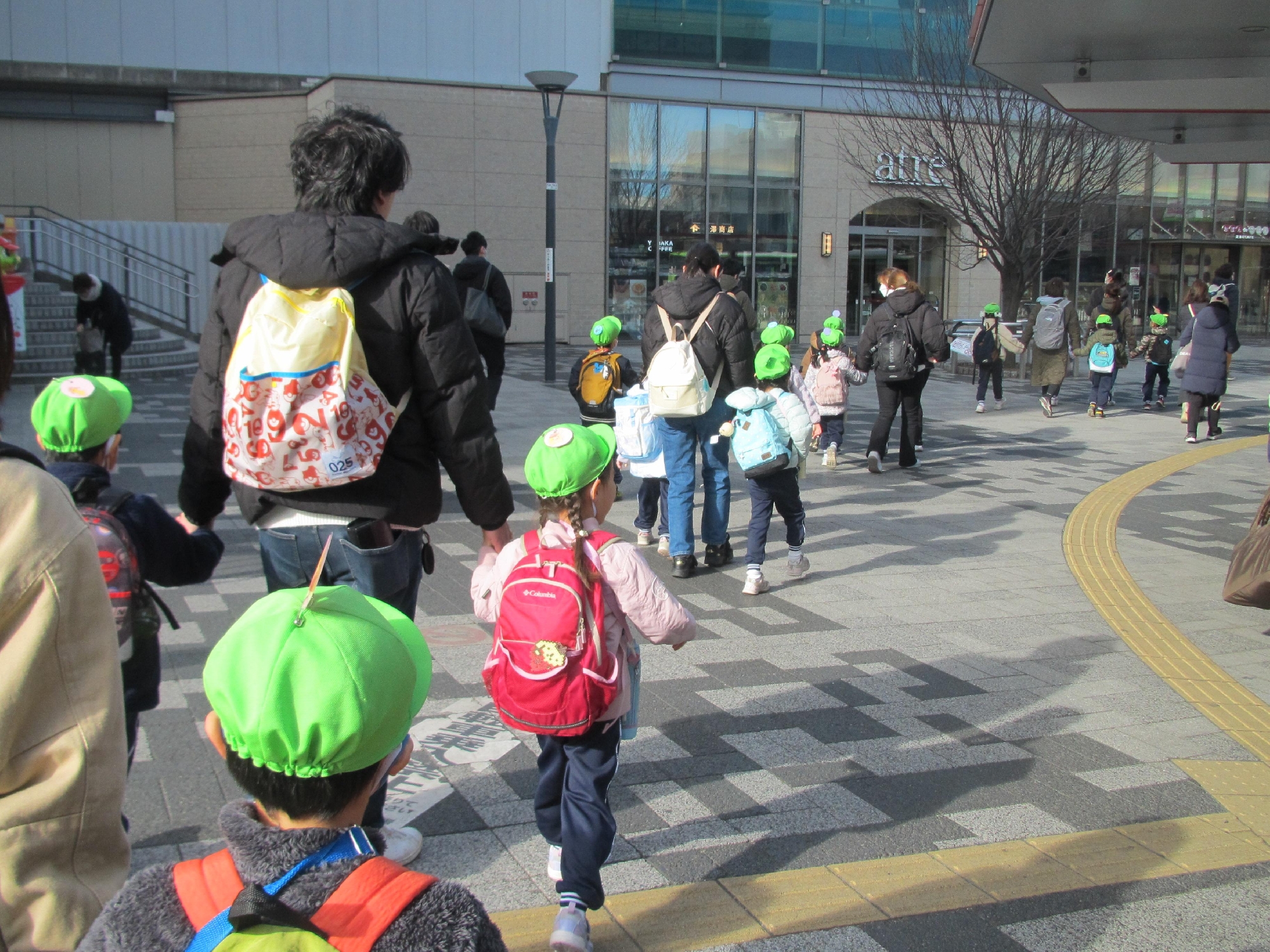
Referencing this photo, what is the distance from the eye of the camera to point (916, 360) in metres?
11.2

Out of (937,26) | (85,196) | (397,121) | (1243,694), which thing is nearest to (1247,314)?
(937,26)

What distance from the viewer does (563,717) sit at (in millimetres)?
2979

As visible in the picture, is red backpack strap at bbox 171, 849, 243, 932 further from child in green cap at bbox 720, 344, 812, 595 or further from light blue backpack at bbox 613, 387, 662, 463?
light blue backpack at bbox 613, 387, 662, 463

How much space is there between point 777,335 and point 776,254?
75.3 feet

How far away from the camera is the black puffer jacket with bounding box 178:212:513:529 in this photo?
2771mm

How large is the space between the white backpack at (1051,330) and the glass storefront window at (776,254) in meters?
14.4

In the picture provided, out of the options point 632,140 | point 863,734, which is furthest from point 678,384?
point 632,140

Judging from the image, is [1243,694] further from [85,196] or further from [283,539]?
[85,196]

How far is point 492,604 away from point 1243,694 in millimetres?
3881

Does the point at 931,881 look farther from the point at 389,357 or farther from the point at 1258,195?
the point at 1258,195

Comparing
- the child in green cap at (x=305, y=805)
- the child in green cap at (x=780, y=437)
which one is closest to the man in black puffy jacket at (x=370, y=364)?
the child in green cap at (x=305, y=805)

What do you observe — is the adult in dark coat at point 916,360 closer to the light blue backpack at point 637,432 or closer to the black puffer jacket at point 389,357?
the light blue backpack at point 637,432

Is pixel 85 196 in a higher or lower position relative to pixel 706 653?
higher

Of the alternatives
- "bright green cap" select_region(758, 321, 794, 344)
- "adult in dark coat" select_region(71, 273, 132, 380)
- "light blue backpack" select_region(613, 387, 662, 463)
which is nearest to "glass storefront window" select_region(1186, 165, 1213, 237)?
"adult in dark coat" select_region(71, 273, 132, 380)
